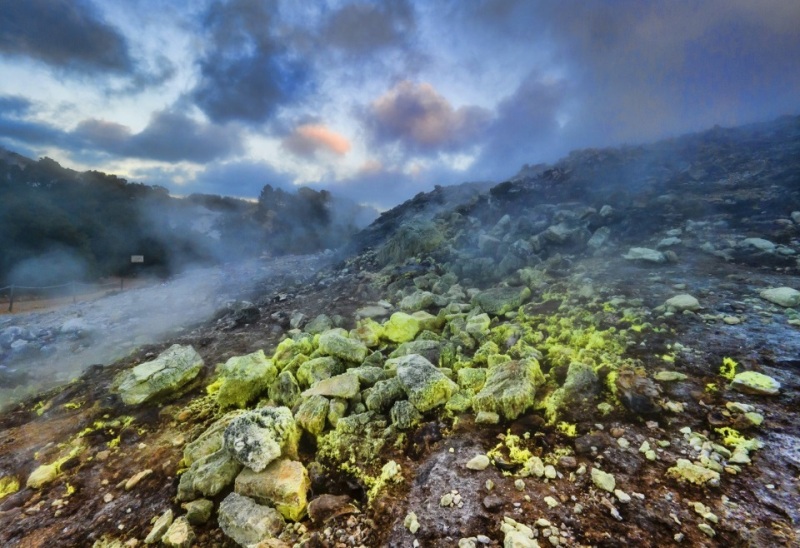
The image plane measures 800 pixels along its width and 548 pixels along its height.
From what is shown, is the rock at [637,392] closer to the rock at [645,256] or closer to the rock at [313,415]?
the rock at [313,415]

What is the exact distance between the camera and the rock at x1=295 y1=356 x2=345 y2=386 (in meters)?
3.29

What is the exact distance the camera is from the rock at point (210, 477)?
2199mm

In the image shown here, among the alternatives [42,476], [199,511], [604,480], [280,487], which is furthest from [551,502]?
[42,476]

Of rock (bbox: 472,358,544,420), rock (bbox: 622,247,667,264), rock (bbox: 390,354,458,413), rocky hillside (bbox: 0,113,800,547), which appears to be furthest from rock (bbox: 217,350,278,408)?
rock (bbox: 622,247,667,264)

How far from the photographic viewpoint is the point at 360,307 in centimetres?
631

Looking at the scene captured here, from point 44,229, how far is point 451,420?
16914 millimetres

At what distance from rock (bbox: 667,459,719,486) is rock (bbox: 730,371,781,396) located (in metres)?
0.98

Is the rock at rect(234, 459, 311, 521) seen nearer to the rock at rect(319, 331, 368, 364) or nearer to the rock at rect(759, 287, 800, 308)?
the rock at rect(319, 331, 368, 364)

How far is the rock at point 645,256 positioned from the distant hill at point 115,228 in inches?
641

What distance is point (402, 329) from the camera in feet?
13.6

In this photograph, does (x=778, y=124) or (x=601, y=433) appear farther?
(x=778, y=124)

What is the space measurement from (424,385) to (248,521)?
1.46 metres

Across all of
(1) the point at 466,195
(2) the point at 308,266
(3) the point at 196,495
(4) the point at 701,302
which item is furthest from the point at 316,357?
(1) the point at 466,195

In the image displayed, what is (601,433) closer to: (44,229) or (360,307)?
(360,307)
